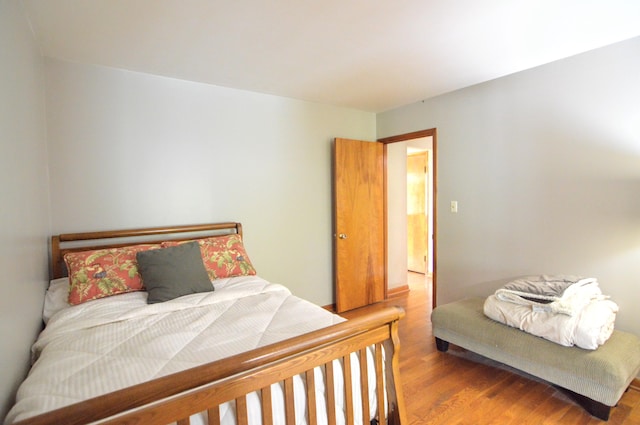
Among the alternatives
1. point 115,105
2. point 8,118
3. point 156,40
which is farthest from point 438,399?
point 115,105

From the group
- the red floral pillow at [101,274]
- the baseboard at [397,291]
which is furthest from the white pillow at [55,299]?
the baseboard at [397,291]

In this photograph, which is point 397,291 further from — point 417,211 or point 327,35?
point 327,35

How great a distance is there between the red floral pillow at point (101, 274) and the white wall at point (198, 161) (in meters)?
0.37

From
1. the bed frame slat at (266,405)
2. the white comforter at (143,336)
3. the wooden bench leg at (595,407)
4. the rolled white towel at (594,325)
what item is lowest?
the wooden bench leg at (595,407)

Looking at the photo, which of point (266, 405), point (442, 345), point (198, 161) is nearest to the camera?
point (266, 405)

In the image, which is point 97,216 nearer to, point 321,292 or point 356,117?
point 321,292

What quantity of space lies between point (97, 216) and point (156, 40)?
4.45 ft

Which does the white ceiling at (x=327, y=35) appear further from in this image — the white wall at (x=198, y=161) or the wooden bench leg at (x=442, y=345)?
the wooden bench leg at (x=442, y=345)

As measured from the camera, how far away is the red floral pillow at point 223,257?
2398 millimetres

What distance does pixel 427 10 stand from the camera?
172cm

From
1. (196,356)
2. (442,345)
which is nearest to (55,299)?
(196,356)

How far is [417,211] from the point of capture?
5348 millimetres

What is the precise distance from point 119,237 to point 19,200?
3.42 ft

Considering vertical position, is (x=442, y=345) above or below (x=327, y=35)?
below
